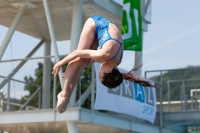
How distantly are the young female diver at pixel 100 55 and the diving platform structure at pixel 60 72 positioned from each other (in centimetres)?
894

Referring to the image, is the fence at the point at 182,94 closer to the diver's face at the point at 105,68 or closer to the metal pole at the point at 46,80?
the metal pole at the point at 46,80

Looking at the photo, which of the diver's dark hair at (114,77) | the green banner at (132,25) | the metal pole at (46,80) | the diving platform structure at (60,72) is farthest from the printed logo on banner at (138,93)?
Result: the diver's dark hair at (114,77)

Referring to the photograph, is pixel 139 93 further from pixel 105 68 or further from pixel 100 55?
pixel 100 55

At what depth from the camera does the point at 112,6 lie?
19500mm

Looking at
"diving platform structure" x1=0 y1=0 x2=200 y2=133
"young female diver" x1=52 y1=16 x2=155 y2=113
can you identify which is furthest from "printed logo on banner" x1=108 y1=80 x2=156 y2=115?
"young female diver" x1=52 y1=16 x2=155 y2=113

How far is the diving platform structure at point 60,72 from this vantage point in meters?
17.2

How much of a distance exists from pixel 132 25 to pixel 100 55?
1272cm

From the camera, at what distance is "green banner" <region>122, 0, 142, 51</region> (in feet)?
64.1

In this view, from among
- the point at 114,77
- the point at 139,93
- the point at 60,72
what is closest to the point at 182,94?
the point at 139,93

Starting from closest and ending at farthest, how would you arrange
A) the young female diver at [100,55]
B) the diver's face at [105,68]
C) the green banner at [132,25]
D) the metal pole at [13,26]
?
the young female diver at [100,55] → the diver's face at [105,68] → the metal pole at [13,26] → the green banner at [132,25]

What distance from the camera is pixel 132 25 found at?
19828 millimetres

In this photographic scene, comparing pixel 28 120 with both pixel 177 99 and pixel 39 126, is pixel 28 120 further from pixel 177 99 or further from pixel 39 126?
pixel 177 99

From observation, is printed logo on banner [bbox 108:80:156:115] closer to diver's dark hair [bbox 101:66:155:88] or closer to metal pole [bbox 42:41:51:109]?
metal pole [bbox 42:41:51:109]

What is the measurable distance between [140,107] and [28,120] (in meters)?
4.17
